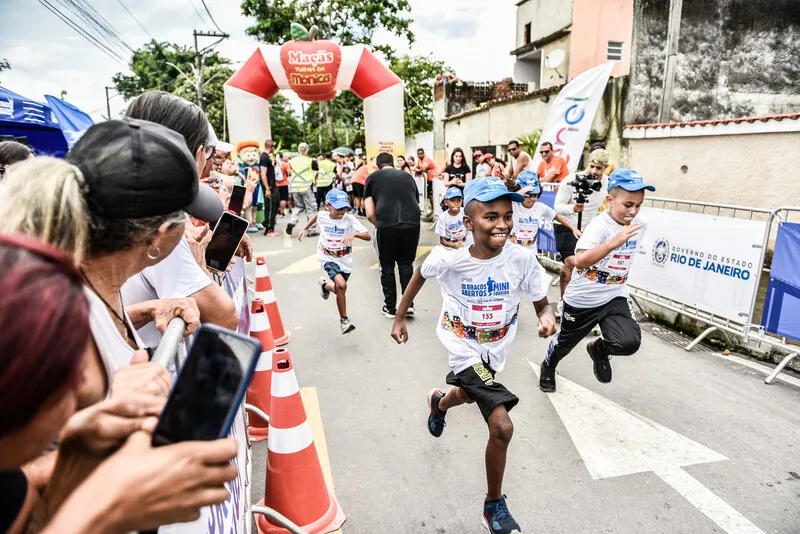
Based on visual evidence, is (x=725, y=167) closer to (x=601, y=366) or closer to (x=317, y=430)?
(x=601, y=366)

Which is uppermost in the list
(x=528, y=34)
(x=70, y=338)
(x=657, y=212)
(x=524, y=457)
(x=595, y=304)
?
(x=528, y=34)

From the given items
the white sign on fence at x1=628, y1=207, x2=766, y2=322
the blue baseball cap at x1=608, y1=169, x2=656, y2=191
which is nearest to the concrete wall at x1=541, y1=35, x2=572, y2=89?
the white sign on fence at x1=628, y1=207, x2=766, y2=322

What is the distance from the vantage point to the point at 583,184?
5547 mm

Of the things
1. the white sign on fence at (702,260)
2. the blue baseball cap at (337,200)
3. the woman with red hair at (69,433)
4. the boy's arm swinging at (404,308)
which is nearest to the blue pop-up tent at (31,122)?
the blue baseball cap at (337,200)

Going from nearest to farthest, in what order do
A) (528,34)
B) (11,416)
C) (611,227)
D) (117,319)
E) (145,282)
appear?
(11,416)
(117,319)
(145,282)
(611,227)
(528,34)

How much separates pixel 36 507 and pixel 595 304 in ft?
12.5

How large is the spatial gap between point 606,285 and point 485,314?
148 centimetres

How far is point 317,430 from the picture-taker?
3.62m

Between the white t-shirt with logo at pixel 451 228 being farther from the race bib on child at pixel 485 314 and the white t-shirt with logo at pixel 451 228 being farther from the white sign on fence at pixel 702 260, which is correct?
the race bib on child at pixel 485 314

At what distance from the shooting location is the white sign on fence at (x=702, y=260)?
185 inches

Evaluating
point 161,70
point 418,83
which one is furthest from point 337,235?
point 161,70

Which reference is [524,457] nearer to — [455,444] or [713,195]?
[455,444]

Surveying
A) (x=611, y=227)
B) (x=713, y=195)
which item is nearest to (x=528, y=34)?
(x=713, y=195)

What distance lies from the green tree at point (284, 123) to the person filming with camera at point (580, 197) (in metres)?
48.6
